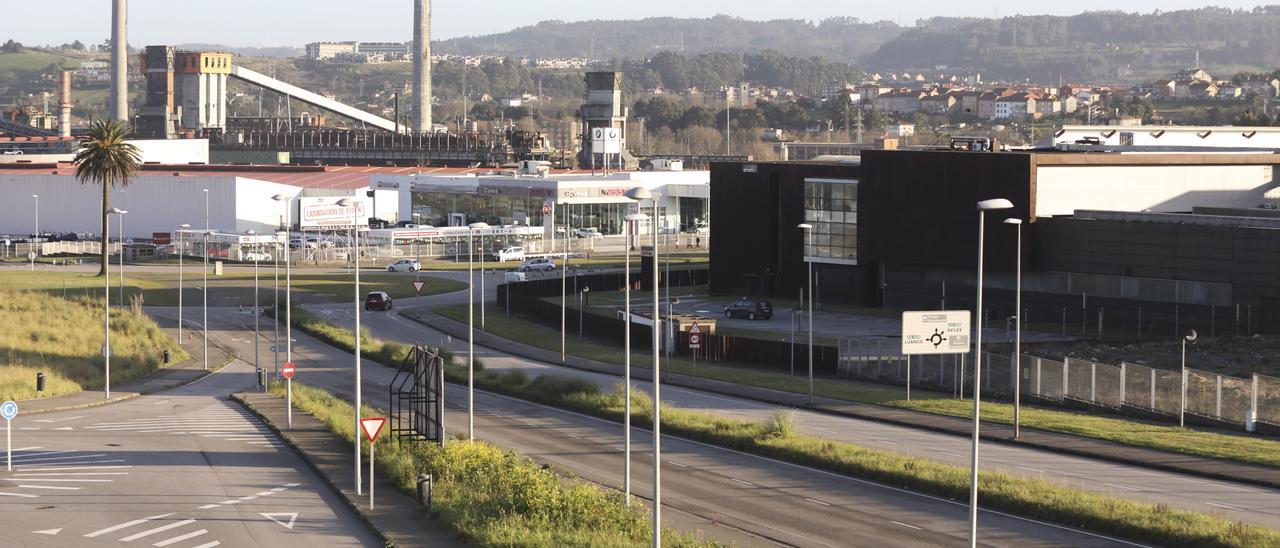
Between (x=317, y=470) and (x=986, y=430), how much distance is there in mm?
21014

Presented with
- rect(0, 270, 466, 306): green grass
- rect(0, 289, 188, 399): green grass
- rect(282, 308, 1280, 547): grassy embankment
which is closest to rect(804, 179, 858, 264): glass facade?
rect(0, 270, 466, 306): green grass

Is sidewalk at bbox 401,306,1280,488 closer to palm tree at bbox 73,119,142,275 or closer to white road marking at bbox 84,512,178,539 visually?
white road marking at bbox 84,512,178,539

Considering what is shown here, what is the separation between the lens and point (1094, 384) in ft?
172

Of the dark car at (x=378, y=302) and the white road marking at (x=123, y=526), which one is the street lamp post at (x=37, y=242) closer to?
the dark car at (x=378, y=302)

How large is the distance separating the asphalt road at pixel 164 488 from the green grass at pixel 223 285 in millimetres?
45733

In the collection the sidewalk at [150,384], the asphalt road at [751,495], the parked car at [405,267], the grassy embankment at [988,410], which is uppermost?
the parked car at [405,267]

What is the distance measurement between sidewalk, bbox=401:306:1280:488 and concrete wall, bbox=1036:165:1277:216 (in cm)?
2608

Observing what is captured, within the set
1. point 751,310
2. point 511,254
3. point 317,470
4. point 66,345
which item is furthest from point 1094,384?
point 511,254

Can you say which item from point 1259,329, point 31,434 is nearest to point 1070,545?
point 31,434

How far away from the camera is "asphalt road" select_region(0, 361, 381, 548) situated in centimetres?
3256

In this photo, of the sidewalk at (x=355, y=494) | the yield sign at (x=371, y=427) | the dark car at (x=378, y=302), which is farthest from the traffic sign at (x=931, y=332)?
the dark car at (x=378, y=302)

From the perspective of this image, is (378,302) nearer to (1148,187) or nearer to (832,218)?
(832,218)

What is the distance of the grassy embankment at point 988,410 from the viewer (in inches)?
1732

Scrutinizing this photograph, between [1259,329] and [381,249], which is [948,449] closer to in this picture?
[1259,329]
